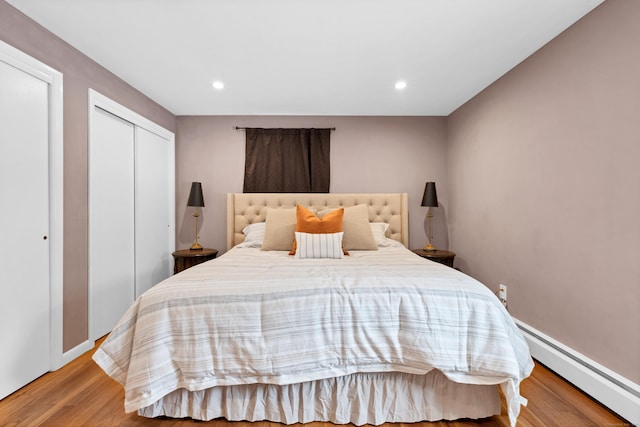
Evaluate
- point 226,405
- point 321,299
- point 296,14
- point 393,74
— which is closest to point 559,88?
point 393,74

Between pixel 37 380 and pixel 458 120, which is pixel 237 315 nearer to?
pixel 37 380

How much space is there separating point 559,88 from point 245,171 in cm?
316

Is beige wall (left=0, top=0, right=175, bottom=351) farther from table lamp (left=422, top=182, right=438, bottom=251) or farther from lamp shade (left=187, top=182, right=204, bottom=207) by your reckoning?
table lamp (left=422, top=182, right=438, bottom=251)

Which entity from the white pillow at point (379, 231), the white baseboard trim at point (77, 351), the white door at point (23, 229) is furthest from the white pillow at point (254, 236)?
the white door at point (23, 229)

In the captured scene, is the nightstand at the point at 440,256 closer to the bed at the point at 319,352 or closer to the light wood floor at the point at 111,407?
the light wood floor at the point at 111,407

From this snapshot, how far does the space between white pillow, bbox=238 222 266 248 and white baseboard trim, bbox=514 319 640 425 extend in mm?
2545

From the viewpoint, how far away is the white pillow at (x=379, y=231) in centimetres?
312

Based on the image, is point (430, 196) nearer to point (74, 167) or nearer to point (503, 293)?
point (503, 293)

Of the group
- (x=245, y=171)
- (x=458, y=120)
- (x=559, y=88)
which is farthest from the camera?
(x=245, y=171)

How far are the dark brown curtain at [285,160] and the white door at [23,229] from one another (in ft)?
6.64

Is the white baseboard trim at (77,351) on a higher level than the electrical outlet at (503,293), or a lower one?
lower

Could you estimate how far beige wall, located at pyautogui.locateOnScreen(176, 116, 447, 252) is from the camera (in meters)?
3.76

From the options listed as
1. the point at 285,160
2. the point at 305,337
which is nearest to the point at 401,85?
the point at 285,160

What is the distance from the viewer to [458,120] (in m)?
3.52
